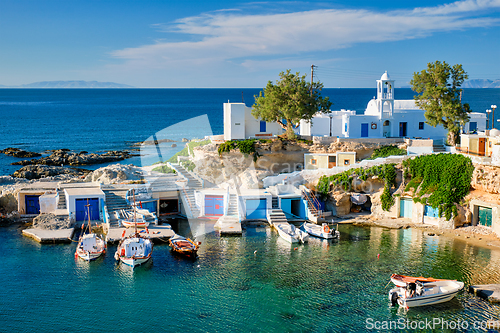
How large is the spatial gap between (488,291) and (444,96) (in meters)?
25.4

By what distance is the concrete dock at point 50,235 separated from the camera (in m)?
35.4

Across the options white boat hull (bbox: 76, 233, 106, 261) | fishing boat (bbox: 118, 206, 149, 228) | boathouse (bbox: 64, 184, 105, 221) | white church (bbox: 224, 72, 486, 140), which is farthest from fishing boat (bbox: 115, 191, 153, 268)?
white church (bbox: 224, 72, 486, 140)

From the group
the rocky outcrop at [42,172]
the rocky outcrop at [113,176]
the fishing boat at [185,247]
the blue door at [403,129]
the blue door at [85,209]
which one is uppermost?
the blue door at [403,129]

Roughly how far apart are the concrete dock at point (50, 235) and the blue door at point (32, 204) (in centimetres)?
475

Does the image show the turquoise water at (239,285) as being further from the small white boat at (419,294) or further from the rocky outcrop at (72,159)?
the rocky outcrop at (72,159)

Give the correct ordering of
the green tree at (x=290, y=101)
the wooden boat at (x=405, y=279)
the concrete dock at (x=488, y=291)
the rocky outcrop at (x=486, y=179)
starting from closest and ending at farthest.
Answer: the concrete dock at (x=488, y=291)
the wooden boat at (x=405, y=279)
the rocky outcrop at (x=486, y=179)
the green tree at (x=290, y=101)

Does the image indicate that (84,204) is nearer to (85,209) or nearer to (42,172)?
(85,209)

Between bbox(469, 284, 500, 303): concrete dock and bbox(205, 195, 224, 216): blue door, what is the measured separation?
73.2 ft

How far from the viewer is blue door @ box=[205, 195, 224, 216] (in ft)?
138

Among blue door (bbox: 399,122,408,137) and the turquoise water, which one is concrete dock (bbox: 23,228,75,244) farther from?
blue door (bbox: 399,122,408,137)

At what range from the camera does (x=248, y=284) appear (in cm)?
2806

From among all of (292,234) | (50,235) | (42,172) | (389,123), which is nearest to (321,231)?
(292,234)

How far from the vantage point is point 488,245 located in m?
33.8

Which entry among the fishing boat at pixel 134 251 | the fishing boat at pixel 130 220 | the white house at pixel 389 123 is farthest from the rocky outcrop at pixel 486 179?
the fishing boat at pixel 130 220
